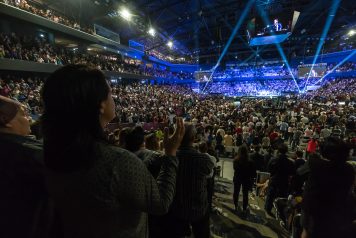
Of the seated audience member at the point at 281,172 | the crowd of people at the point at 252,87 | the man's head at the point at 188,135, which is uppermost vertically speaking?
the crowd of people at the point at 252,87

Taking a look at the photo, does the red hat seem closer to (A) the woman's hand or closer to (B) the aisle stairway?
(A) the woman's hand

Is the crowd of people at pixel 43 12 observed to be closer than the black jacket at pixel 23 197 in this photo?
No

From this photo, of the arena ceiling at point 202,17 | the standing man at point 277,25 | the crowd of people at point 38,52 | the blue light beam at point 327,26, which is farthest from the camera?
the blue light beam at point 327,26

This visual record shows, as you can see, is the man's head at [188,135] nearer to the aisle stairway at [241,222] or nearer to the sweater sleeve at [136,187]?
the sweater sleeve at [136,187]

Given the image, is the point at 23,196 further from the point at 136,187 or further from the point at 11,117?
the point at 136,187

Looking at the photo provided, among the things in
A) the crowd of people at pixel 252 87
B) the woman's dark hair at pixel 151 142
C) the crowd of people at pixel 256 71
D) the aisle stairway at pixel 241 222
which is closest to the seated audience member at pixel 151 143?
the woman's dark hair at pixel 151 142

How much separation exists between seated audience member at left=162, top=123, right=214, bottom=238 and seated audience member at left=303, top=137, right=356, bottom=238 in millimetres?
1052

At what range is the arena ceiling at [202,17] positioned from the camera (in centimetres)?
2408

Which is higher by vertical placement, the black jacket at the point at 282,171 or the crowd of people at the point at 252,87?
the crowd of people at the point at 252,87

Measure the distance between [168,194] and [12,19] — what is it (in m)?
20.8

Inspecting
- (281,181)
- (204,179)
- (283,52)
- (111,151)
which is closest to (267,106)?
(281,181)

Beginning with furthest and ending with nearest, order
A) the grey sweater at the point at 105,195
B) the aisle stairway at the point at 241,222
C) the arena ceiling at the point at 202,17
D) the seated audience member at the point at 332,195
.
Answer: the arena ceiling at the point at 202,17, the aisle stairway at the point at 241,222, the seated audience member at the point at 332,195, the grey sweater at the point at 105,195

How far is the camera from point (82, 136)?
3.09 ft

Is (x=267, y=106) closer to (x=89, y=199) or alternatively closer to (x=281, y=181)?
(x=281, y=181)
